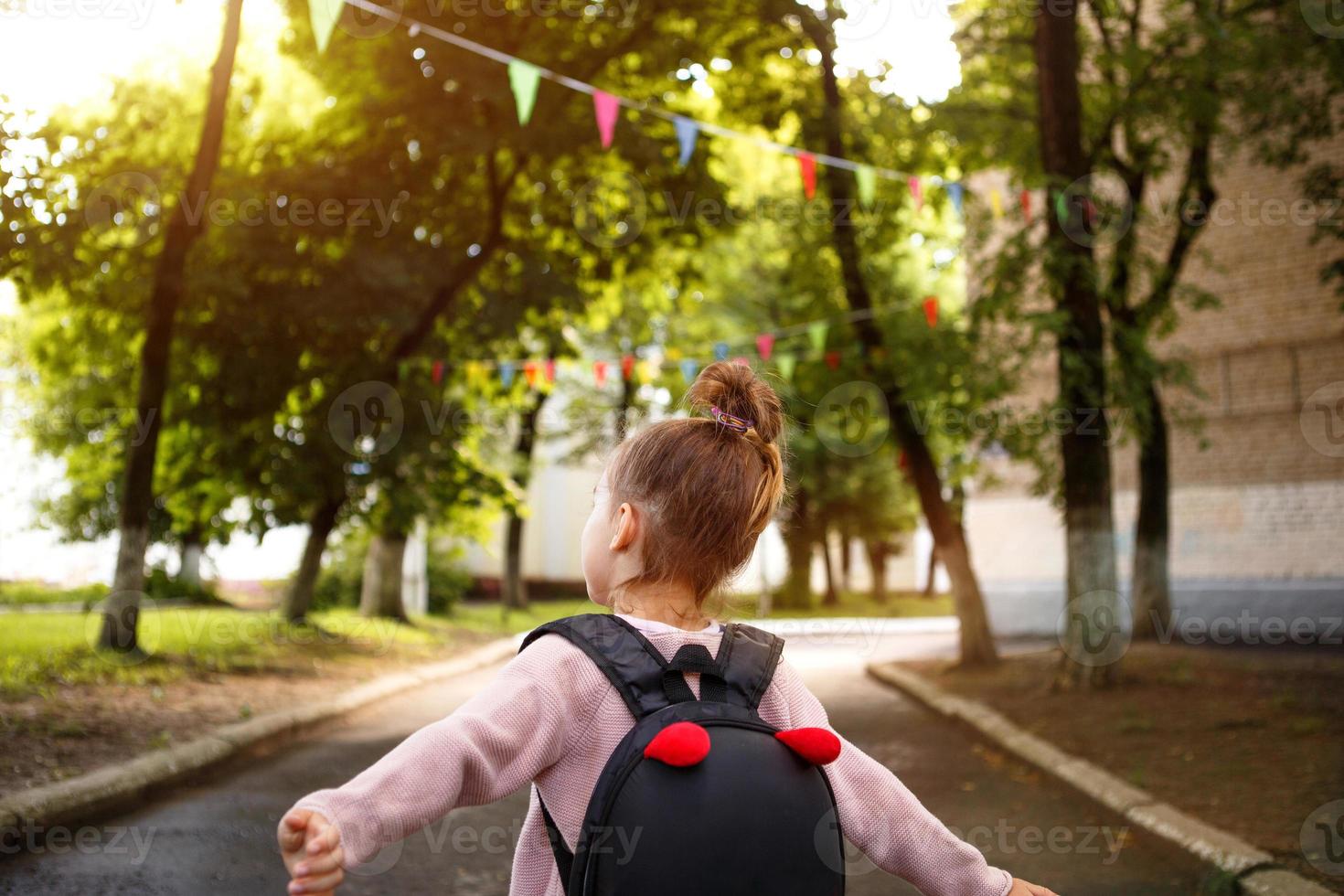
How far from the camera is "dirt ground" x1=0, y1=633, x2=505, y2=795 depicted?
7164 millimetres

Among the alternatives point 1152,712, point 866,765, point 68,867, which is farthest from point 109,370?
point 866,765

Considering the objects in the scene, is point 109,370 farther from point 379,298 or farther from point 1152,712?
point 1152,712

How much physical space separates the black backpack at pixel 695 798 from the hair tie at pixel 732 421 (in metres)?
0.39

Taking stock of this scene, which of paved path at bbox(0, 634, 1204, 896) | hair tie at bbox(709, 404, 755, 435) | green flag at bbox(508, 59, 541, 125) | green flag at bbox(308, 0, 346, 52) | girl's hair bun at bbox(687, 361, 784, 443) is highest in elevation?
green flag at bbox(508, 59, 541, 125)

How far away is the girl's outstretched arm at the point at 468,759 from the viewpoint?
1.67 m

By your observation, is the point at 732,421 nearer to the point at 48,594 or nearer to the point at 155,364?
the point at 155,364

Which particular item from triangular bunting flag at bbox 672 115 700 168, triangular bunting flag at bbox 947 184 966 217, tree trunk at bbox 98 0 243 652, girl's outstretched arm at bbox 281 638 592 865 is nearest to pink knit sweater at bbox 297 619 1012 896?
girl's outstretched arm at bbox 281 638 592 865

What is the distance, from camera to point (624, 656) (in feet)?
6.32

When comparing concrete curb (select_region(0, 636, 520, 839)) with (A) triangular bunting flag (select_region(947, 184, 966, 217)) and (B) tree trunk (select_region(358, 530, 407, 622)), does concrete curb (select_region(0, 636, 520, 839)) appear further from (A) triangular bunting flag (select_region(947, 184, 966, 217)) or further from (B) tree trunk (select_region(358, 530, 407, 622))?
(B) tree trunk (select_region(358, 530, 407, 622))

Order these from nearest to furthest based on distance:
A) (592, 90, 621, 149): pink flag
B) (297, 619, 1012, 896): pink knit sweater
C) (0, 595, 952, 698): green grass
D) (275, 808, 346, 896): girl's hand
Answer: (275, 808, 346, 896): girl's hand < (297, 619, 1012, 896): pink knit sweater < (592, 90, 621, 149): pink flag < (0, 595, 952, 698): green grass

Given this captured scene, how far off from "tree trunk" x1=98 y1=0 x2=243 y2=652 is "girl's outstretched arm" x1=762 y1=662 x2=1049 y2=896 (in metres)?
11.0

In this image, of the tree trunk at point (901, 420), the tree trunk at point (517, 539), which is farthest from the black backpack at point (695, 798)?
the tree trunk at point (517, 539)

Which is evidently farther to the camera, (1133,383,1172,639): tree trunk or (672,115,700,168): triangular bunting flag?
(1133,383,1172,639): tree trunk

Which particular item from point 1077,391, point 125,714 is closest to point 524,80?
point 1077,391
